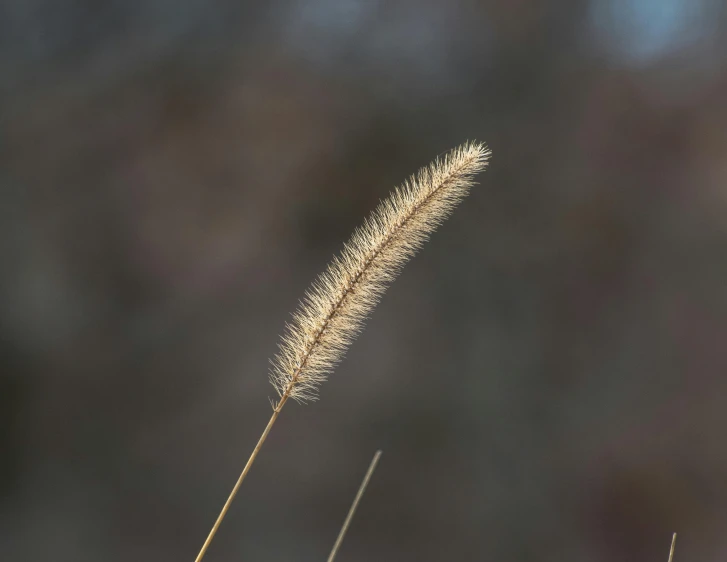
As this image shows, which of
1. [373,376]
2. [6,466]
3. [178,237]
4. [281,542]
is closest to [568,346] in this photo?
[373,376]

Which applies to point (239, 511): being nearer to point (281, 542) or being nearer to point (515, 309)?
point (281, 542)

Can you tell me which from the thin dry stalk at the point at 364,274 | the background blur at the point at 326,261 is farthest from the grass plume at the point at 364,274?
the background blur at the point at 326,261

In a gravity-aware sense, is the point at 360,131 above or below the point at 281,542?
above

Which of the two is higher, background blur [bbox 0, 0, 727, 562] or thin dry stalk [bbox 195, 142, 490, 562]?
background blur [bbox 0, 0, 727, 562]

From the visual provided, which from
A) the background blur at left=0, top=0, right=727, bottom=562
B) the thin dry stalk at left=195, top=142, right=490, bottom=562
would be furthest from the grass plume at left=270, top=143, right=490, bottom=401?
the background blur at left=0, top=0, right=727, bottom=562

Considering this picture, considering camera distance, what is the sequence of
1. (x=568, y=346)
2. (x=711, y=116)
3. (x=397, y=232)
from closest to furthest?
(x=397, y=232)
(x=711, y=116)
(x=568, y=346)

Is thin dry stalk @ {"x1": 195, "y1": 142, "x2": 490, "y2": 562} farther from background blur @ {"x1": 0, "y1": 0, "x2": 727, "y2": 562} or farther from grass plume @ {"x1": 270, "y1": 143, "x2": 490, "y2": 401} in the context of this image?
background blur @ {"x1": 0, "y1": 0, "x2": 727, "y2": 562}

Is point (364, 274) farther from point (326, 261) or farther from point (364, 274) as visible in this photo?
point (326, 261)

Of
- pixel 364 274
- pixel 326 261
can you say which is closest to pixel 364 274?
pixel 364 274
